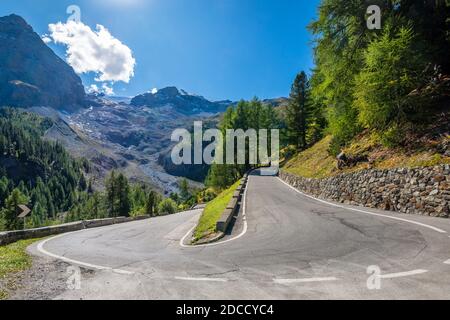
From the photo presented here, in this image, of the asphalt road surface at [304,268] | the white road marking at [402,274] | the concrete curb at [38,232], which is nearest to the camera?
the asphalt road surface at [304,268]

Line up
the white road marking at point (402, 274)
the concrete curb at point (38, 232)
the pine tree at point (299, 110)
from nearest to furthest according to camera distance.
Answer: the white road marking at point (402, 274) → the concrete curb at point (38, 232) → the pine tree at point (299, 110)

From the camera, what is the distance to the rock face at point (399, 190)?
1122cm

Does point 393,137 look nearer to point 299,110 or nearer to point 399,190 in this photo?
point 399,190

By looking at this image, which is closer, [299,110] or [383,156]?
[383,156]

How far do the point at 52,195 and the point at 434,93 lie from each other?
211 metres

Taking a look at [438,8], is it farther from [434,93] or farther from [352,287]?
[352,287]

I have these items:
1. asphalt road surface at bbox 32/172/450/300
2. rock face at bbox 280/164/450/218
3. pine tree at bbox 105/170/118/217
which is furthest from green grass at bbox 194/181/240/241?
pine tree at bbox 105/170/118/217

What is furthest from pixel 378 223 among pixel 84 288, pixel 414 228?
pixel 84 288

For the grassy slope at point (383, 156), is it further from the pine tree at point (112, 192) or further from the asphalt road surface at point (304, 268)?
the pine tree at point (112, 192)

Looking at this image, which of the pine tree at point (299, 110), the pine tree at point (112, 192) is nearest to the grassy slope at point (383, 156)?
the pine tree at point (299, 110)

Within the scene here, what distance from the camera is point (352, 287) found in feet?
16.2

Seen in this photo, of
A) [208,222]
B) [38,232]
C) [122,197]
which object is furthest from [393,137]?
[122,197]

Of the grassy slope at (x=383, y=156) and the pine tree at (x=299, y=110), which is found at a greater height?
the pine tree at (x=299, y=110)

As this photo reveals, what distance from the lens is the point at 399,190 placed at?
13352 millimetres
